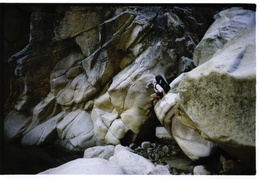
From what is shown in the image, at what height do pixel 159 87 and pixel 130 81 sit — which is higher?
pixel 130 81

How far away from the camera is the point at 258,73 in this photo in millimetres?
3053

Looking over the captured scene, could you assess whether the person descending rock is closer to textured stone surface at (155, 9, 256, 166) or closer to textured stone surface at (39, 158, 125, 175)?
textured stone surface at (155, 9, 256, 166)

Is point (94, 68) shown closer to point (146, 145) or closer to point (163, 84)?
point (163, 84)

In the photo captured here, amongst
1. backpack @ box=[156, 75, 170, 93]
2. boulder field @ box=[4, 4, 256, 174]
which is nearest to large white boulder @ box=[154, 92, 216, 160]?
boulder field @ box=[4, 4, 256, 174]

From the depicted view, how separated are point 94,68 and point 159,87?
4.00m

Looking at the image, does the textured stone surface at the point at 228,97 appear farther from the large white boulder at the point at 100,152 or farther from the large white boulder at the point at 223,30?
the large white boulder at the point at 100,152

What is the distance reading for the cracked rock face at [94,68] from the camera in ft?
24.9

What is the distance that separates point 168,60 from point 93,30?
14.0 feet

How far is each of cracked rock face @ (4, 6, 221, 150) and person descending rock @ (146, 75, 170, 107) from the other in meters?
0.44

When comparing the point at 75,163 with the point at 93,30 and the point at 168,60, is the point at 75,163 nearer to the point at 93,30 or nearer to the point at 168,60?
the point at 168,60

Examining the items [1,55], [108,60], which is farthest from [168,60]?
[1,55]

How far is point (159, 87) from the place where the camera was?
Answer: 6.79 m

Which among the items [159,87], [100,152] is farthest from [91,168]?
[159,87]

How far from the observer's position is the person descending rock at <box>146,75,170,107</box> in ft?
21.7
